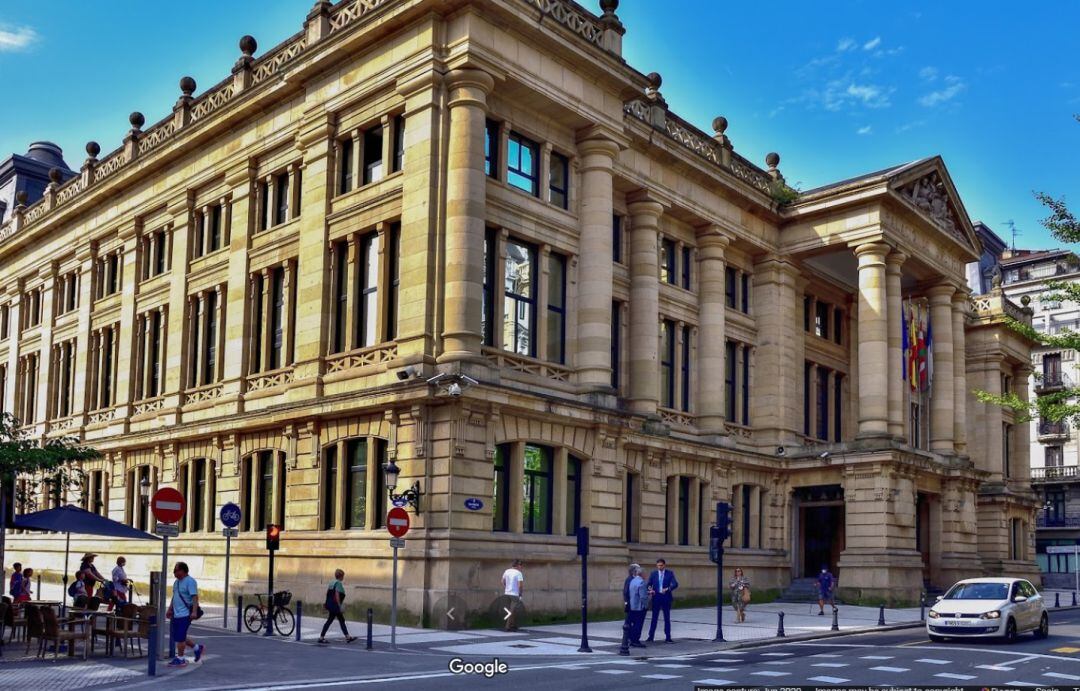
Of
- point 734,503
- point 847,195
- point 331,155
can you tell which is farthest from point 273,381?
point 847,195

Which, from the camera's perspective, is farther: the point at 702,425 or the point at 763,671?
the point at 702,425

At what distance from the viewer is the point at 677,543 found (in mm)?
40812

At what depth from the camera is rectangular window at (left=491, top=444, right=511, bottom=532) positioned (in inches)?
1210

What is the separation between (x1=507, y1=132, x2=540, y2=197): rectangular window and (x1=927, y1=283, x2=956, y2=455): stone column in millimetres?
25561

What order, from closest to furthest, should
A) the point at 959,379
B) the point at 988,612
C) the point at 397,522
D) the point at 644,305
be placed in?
1. the point at 397,522
2. the point at 988,612
3. the point at 644,305
4. the point at 959,379

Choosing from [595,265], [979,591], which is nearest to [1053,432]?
[595,265]

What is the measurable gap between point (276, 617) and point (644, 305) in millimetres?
18114

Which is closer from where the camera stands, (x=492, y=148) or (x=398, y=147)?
(x=398, y=147)

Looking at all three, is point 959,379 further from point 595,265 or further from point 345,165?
point 345,165

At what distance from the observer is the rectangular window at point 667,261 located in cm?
4253

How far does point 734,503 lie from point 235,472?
19327mm

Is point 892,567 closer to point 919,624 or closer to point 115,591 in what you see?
point 919,624

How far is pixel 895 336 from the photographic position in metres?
46.9

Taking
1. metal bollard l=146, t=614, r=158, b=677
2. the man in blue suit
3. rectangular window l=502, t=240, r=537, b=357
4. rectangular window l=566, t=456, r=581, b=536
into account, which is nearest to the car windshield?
the man in blue suit
